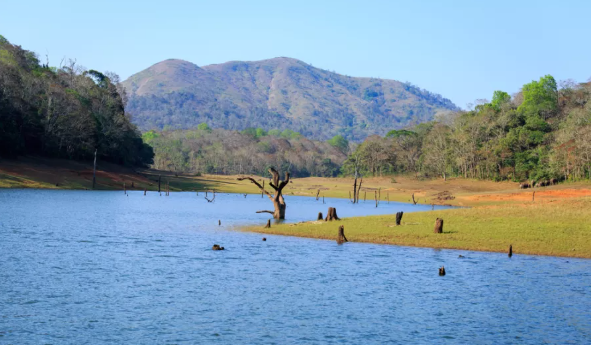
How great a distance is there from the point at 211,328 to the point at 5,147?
91791 mm

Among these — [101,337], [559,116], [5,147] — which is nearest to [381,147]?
[559,116]

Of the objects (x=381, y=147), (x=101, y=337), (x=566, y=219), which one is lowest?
(x=101, y=337)

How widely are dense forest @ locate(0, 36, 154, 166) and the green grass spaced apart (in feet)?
230

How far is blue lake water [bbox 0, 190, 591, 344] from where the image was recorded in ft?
68.8

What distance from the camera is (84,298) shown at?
982 inches

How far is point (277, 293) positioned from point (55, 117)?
325 ft

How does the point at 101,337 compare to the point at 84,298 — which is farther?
the point at 84,298

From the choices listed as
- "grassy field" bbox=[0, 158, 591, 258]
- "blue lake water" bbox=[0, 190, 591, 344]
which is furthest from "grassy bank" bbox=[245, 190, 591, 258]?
"blue lake water" bbox=[0, 190, 591, 344]

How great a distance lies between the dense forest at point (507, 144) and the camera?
10950cm

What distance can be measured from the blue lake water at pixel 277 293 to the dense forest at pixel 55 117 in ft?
226

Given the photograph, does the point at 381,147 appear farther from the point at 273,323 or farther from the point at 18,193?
the point at 273,323

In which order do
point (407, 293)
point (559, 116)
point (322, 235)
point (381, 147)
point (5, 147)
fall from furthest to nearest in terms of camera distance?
1. point (381, 147)
2. point (559, 116)
3. point (5, 147)
4. point (322, 235)
5. point (407, 293)

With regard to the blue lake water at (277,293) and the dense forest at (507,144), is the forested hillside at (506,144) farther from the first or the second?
the blue lake water at (277,293)

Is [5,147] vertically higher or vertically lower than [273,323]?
higher
